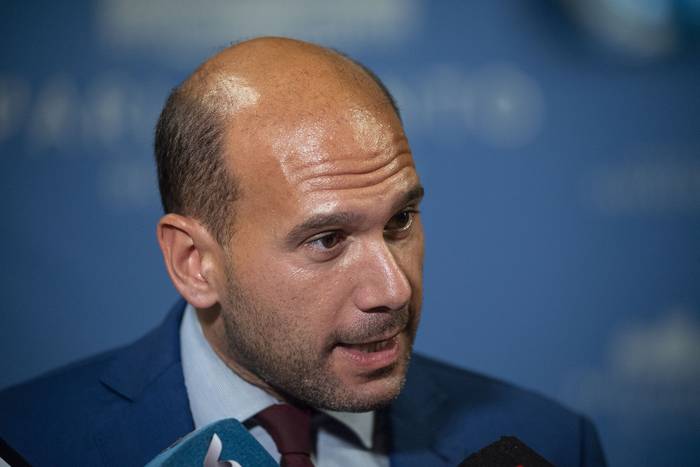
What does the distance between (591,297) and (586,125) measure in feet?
1.66

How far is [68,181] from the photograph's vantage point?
2.12 m

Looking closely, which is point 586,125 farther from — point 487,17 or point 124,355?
point 124,355

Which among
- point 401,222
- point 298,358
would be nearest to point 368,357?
point 298,358

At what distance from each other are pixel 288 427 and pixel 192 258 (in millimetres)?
350

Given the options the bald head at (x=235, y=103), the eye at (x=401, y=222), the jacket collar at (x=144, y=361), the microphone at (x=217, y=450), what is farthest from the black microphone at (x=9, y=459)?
the eye at (x=401, y=222)

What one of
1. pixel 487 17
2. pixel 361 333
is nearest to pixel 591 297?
pixel 487 17

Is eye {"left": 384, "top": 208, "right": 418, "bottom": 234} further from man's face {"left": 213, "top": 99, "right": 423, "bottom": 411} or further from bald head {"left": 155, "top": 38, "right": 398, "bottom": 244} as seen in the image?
bald head {"left": 155, "top": 38, "right": 398, "bottom": 244}

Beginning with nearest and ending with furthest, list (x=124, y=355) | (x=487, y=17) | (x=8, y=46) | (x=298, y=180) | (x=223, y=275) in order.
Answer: (x=298, y=180)
(x=223, y=275)
(x=124, y=355)
(x=8, y=46)
(x=487, y=17)

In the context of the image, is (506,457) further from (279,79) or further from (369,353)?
(279,79)

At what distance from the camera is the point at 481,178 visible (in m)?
2.35

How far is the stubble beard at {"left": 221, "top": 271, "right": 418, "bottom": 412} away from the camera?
1369 millimetres

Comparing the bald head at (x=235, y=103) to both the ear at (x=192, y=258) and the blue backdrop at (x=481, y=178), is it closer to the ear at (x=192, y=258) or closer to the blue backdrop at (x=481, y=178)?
the ear at (x=192, y=258)

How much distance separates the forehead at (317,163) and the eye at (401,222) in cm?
7

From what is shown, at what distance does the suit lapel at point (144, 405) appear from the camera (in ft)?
4.70
